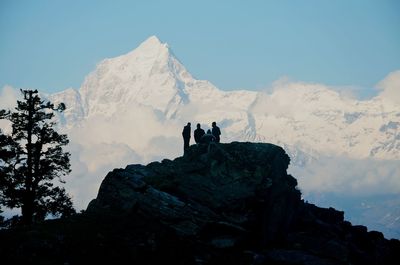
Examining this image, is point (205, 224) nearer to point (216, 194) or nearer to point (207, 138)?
point (216, 194)

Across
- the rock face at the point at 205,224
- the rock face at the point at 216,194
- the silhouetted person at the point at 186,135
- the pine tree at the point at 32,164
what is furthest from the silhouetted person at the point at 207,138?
the pine tree at the point at 32,164

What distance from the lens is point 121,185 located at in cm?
5338

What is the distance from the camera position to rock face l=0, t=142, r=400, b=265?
44.1 metres

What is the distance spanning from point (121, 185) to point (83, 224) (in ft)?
22.1

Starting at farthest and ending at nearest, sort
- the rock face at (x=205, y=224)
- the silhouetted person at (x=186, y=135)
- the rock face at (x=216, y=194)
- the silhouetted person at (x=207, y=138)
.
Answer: the silhouetted person at (x=186, y=135) → the silhouetted person at (x=207, y=138) → the rock face at (x=216, y=194) → the rock face at (x=205, y=224)

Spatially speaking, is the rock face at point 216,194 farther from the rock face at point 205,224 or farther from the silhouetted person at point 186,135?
the silhouetted person at point 186,135

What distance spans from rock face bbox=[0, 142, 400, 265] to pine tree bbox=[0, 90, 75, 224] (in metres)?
6.59

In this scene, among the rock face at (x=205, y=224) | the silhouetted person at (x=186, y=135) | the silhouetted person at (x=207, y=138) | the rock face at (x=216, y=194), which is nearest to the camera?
the rock face at (x=205, y=224)

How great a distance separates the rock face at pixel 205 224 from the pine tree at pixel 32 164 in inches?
260

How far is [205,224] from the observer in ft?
161

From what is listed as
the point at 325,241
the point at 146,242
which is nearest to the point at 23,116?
the point at 146,242

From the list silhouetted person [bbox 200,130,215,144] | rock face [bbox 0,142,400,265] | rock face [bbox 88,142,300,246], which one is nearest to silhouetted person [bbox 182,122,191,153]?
silhouetted person [bbox 200,130,215,144]

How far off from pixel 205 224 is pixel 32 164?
54.3ft

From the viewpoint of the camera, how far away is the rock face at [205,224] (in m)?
44.1
